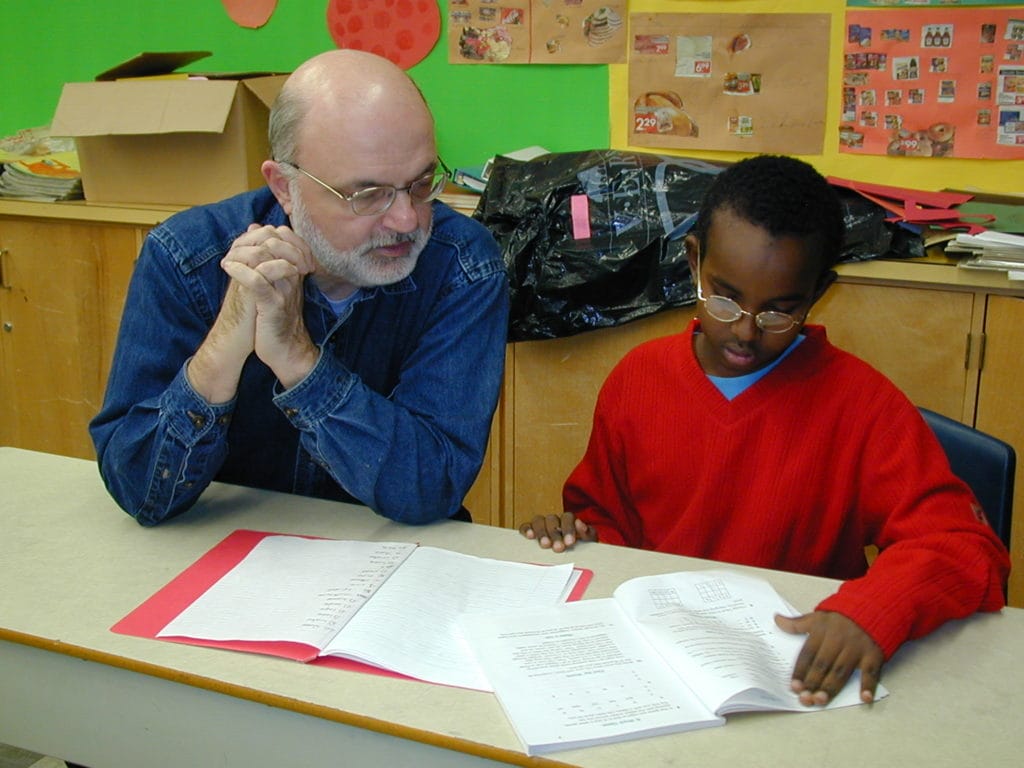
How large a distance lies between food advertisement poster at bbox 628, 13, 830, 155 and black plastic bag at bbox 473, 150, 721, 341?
0.26 metres

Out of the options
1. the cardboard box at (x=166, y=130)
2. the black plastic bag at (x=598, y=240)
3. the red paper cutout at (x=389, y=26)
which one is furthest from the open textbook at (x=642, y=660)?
the red paper cutout at (x=389, y=26)

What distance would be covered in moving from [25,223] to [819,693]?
273 cm

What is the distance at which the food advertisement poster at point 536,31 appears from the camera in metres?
2.57

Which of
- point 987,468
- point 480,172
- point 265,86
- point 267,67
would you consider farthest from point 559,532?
point 267,67

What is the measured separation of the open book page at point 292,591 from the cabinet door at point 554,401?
1.22m

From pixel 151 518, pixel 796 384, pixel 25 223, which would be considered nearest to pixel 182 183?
pixel 25 223

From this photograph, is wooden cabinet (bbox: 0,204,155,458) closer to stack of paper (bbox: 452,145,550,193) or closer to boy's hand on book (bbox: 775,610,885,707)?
stack of paper (bbox: 452,145,550,193)

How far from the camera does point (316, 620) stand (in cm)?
102

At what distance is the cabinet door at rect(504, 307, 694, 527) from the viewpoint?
236 centimetres

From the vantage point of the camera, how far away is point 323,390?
1.24m

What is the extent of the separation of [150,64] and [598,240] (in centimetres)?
132

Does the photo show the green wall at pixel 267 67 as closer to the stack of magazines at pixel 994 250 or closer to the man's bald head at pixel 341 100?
the stack of magazines at pixel 994 250

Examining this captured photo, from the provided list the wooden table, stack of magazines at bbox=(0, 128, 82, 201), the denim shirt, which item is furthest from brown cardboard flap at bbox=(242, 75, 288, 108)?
the wooden table

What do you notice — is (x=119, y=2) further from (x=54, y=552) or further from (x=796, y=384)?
(x=796, y=384)
